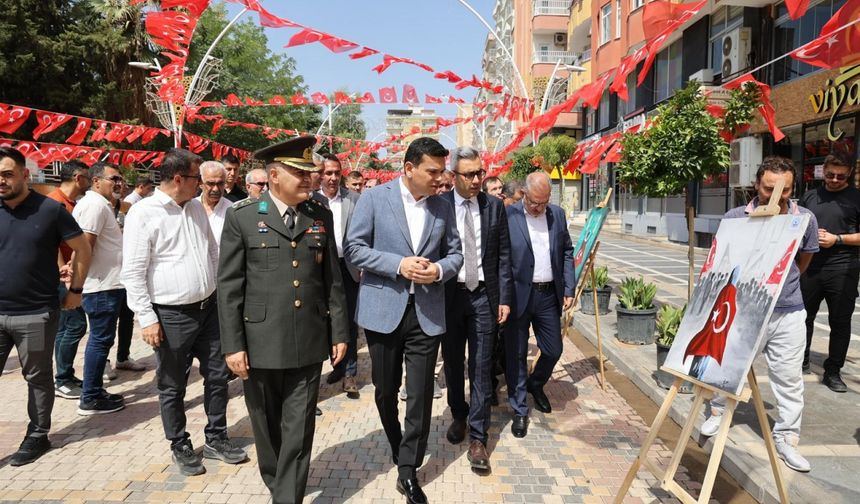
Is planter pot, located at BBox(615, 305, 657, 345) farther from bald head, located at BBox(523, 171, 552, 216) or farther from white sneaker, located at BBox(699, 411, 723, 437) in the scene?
bald head, located at BBox(523, 171, 552, 216)

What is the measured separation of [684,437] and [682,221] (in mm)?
19486

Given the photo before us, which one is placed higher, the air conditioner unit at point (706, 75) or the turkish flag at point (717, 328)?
the air conditioner unit at point (706, 75)

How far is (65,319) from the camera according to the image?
5.00 meters

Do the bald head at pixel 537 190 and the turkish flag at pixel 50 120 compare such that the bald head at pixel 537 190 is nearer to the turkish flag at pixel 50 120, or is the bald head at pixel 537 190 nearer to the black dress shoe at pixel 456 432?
the black dress shoe at pixel 456 432

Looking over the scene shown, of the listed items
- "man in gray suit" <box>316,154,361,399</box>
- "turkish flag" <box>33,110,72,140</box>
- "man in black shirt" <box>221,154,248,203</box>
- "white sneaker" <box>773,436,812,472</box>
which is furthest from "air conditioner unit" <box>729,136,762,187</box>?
"turkish flag" <box>33,110,72,140</box>

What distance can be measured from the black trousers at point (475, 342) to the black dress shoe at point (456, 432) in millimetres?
290

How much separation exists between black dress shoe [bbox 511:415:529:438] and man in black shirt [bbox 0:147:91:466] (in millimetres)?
3450

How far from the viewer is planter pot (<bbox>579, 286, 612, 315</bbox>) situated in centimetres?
850

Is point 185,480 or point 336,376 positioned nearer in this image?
point 185,480

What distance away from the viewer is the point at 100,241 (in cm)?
495

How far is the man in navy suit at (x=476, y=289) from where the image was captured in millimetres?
3805

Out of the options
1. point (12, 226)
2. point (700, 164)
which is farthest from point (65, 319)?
point (700, 164)

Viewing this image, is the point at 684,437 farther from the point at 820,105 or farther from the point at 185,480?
the point at 820,105

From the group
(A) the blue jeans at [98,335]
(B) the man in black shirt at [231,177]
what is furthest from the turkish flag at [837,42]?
(A) the blue jeans at [98,335]
